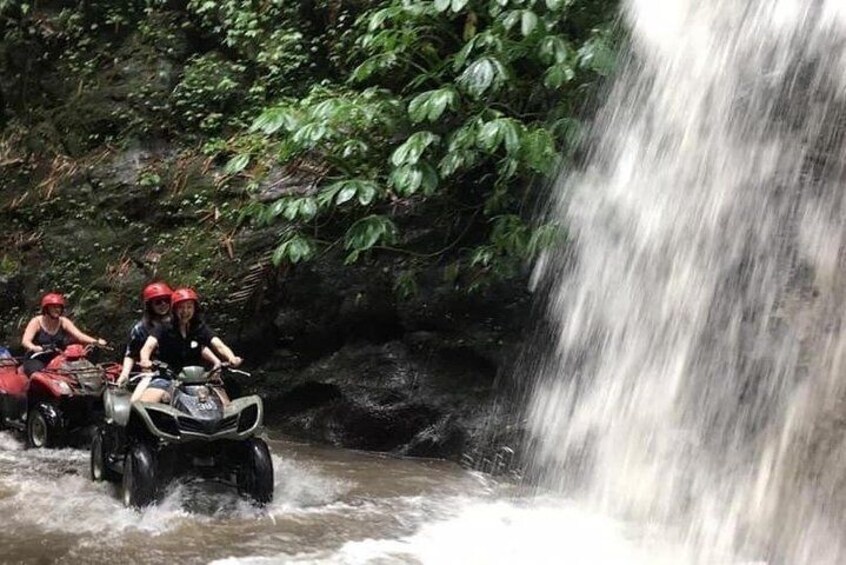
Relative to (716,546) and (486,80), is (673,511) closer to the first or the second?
(716,546)

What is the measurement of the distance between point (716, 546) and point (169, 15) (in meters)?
9.51

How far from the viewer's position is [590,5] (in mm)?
7168

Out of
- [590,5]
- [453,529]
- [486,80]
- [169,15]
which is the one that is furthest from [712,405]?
[169,15]

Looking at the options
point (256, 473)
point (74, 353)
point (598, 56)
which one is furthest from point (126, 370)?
point (598, 56)

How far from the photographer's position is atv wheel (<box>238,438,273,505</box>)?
5391mm

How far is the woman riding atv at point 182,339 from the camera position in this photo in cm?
602

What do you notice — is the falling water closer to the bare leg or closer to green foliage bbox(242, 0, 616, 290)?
green foliage bbox(242, 0, 616, 290)

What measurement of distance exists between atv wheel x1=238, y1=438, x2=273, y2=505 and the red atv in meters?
1.80

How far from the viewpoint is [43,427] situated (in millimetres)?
7109

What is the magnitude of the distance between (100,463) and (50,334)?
2.57 m

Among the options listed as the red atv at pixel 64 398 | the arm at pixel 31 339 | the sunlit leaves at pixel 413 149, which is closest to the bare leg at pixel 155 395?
the red atv at pixel 64 398

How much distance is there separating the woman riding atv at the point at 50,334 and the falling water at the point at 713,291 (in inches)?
175

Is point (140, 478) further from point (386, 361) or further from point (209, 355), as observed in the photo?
point (386, 361)

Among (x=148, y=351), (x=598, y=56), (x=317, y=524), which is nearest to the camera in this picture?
(x=317, y=524)
